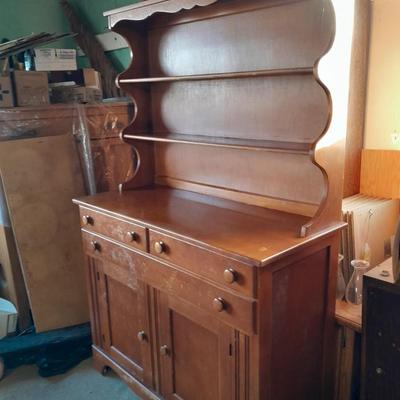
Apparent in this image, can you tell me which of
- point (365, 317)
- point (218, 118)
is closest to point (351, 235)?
point (365, 317)

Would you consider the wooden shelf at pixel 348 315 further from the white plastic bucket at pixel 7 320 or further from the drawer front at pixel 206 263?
the white plastic bucket at pixel 7 320

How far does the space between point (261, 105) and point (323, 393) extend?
1.22 meters

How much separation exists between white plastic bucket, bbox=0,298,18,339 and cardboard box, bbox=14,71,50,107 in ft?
3.87

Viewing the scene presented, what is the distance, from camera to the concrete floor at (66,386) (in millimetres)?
2172

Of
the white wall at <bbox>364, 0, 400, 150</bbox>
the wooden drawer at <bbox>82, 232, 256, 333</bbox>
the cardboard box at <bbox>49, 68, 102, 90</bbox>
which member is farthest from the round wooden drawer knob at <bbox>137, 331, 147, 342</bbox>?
the cardboard box at <bbox>49, 68, 102, 90</bbox>

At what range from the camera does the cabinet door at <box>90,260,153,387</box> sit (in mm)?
1919

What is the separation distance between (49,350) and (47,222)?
71 cm

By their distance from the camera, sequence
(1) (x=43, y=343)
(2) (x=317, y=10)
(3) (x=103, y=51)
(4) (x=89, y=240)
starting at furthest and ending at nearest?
(3) (x=103, y=51), (1) (x=43, y=343), (4) (x=89, y=240), (2) (x=317, y=10)

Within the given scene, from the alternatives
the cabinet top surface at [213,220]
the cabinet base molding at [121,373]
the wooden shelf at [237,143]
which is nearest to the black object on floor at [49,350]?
the cabinet base molding at [121,373]

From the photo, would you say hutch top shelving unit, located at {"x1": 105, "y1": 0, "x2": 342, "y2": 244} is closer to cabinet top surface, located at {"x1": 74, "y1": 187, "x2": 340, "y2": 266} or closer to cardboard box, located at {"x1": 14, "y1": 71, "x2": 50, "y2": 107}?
cabinet top surface, located at {"x1": 74, "y1": 187, "x2": 340, "y2": 266}

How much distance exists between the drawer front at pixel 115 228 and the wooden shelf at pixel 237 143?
44 centimetres

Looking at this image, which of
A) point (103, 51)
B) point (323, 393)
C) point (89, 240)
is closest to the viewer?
point (323, 393)

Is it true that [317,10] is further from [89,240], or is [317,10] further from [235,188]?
[89,240]

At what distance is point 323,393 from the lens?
1.76 metres
